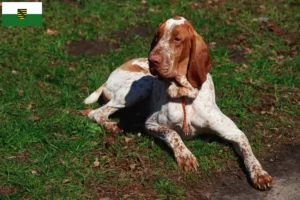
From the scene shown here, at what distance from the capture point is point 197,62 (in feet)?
16.1

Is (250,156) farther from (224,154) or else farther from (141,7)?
(141,7)

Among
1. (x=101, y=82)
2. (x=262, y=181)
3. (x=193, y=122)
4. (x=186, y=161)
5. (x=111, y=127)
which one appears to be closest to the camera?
(x=262, y=181)

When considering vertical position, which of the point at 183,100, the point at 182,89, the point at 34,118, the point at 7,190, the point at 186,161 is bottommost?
the point at 7,190

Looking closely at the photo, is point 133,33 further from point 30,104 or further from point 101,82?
point 30,104

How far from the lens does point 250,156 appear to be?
497cm

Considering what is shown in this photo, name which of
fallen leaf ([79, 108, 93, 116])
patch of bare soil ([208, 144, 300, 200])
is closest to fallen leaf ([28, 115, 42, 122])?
fallen leaf ([79, 108, 93, 116])

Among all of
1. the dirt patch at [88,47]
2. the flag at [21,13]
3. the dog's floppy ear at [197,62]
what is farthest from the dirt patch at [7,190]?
the flag at [21,13]

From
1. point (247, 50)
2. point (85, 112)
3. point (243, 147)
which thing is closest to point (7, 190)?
point (85, 112)

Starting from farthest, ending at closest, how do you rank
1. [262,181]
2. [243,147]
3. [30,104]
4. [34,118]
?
1. [30,104]
2. [34,118]
3. [243,147]
4. [262,181]

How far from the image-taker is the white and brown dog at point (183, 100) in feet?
15.7

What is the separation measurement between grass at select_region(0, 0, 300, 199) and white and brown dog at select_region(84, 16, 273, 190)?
17 cm

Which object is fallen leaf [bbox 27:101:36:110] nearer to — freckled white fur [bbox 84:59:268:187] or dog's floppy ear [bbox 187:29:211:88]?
freckled white fur [bbox 84:59:268:187]

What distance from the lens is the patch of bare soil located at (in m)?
4.63

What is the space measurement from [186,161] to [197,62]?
0.89 metres
